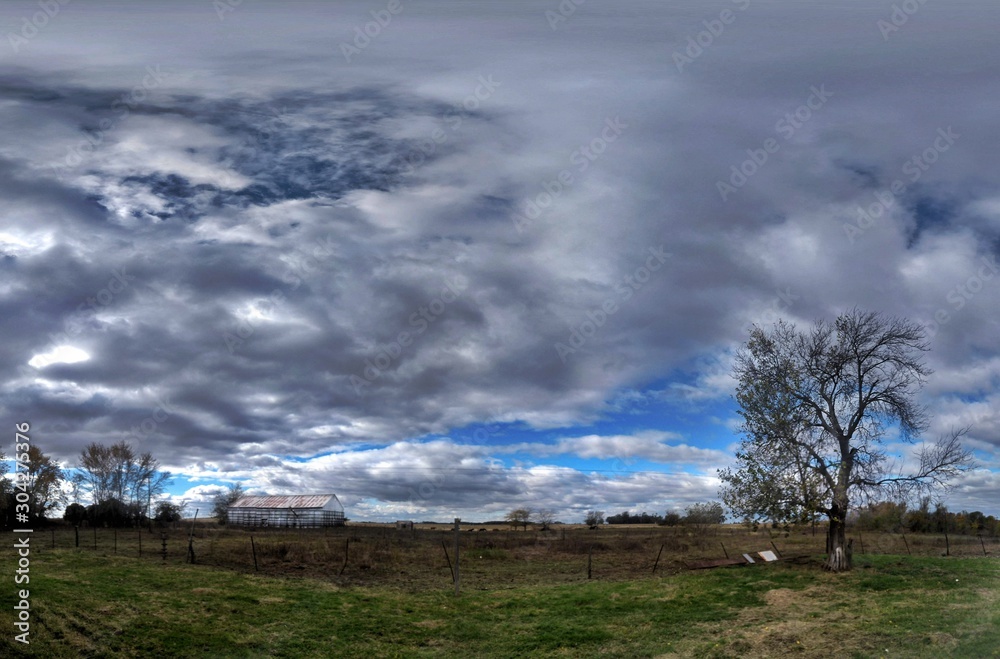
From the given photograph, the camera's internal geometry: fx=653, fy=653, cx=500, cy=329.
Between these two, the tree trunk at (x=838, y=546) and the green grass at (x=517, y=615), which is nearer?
the green grass at (x=517, y=615)

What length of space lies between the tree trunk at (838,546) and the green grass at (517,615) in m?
0.86

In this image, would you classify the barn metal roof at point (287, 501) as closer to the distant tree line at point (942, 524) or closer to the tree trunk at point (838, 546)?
the distant tree line at point (942, 524)

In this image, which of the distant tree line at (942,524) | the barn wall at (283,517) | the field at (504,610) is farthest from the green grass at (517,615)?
the barn wall at (283,517)

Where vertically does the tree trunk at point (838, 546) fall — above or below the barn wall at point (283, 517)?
above

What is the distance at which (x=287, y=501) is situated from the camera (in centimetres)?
9369

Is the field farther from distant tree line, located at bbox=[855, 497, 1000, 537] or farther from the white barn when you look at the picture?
the white barn

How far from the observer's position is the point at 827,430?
29234mm

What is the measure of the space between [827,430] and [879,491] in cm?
318

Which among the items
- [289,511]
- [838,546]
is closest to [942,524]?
[838,546]

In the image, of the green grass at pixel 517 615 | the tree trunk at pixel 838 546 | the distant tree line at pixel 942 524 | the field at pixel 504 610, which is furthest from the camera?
the distant tree line at pixel 942 524

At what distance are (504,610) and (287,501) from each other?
77.3m

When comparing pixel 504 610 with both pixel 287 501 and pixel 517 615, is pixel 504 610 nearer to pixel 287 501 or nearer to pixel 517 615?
pixel 517 615

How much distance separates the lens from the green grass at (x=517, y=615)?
54.4ft

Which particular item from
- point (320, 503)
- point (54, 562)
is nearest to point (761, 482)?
point (54, 562)
